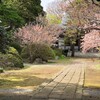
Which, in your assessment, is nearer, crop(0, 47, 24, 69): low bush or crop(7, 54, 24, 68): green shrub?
crop(0, 47, 24, 69): low bush

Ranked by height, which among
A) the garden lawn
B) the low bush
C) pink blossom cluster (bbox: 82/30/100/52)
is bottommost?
the garden lawn

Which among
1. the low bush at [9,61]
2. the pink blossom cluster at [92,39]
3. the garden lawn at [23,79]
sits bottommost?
the garden lawn at [23,79]

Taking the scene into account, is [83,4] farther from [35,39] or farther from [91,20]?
[35,39]

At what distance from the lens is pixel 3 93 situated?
38.9 feet

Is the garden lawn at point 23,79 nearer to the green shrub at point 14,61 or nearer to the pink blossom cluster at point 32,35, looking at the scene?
the green shrub at point 14,61

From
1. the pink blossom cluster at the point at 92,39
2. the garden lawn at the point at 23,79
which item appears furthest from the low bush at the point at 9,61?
the pink blossom cluster at the point at 92,39

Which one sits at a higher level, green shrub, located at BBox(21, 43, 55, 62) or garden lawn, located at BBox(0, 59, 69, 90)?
green shrub, located at BBox(21, 43, 55, 62)

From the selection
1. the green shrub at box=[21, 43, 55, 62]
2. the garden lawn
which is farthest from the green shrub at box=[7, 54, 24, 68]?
the green shrub at box=[21, 43, 55, 62]

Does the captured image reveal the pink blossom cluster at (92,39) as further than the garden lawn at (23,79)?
Yes

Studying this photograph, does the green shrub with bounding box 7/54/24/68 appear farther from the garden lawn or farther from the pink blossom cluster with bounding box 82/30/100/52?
the pink blossom cluster with bounding box 82/30/100/52

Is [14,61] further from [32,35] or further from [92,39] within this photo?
[32,35]

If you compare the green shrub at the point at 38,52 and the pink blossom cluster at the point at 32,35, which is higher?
the pink blossom cluster at the point at 32,35

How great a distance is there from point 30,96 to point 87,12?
849cm

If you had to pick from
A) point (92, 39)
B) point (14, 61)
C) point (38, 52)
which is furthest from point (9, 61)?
point (38, 52)
